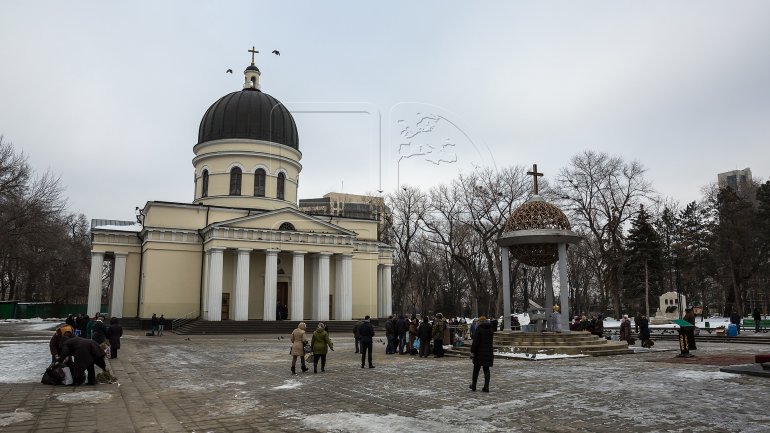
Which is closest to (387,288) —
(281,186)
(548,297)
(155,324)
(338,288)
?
(338,288)

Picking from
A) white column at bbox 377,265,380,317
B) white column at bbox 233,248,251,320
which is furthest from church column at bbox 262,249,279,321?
white column at bbox 377,265,380,317

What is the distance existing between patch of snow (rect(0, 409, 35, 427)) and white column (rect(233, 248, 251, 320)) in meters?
31.4

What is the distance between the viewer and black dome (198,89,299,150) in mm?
47250

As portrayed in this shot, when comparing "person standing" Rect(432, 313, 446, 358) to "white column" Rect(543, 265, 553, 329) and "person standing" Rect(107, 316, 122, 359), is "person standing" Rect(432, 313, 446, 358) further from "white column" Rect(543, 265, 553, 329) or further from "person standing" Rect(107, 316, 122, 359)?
"person standing" Rect(107, 316, 122, 359)

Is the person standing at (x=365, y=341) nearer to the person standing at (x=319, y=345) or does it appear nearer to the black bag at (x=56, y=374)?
the person standing at (x=319, y=345)

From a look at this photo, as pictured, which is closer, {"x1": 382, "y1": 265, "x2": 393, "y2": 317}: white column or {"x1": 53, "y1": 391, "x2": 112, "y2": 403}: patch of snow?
{"x1": 53, "y1": 391, "x2": 112, "y2": 403}: patch of snow

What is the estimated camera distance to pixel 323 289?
43.1 m

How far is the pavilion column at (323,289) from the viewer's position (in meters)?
42.9

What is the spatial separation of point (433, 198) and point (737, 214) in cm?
2865

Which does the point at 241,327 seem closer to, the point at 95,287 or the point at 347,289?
the point at 347,289

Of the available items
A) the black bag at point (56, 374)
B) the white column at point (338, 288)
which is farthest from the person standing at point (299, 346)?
the white column at point (338, 288)

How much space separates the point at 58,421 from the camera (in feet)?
A: 26.7

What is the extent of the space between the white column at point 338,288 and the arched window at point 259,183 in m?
9.26

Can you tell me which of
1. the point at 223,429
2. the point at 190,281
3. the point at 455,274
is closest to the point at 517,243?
the point at 223,429
